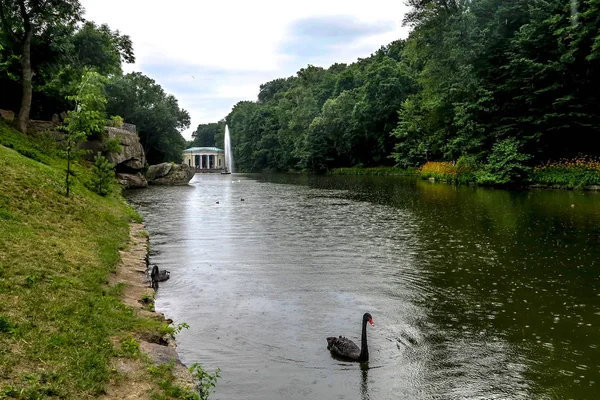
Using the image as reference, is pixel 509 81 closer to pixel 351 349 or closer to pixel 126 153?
pixel 126 153

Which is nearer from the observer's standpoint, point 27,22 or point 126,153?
point 27,22

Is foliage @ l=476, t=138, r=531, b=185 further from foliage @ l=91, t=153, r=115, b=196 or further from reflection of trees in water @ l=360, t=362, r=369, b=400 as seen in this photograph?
reflection of trees in water @ l=360, t=362, r=369, b=400

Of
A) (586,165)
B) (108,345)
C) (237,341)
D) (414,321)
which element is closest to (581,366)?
(414,321)

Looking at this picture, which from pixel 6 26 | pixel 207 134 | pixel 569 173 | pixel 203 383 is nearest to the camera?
pixel 203 383

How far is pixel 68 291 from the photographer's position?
743 cm

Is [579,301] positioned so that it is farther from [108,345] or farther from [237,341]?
[108,345]

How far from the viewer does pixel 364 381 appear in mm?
6668

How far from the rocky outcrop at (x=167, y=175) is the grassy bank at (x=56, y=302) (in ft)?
128

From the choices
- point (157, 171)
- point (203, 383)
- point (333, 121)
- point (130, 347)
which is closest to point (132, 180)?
point (157, 171)

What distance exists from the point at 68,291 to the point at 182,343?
1.98 metres

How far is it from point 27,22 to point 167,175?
27.8m

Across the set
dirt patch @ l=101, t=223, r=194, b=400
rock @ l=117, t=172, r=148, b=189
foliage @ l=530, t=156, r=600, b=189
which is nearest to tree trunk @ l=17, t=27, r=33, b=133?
rock @ l=117, t=172, r=148, b=189

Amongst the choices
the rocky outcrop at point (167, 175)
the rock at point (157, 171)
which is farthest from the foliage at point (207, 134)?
the rock at point (157, 171)

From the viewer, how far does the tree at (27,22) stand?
26.2m
